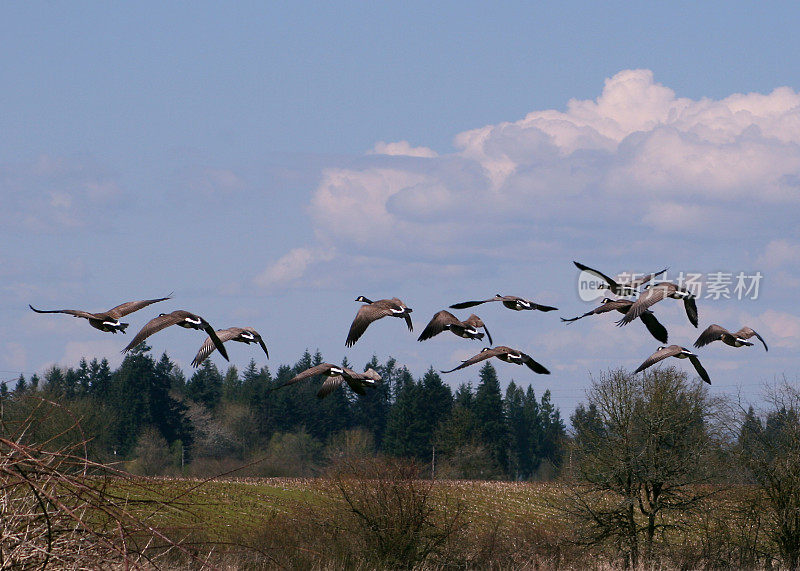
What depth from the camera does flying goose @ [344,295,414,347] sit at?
49.4ft

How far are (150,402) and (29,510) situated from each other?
91.9 metres

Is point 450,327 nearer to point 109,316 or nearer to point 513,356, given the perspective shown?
point 513,356

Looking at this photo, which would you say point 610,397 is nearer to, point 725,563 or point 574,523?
point 574,523

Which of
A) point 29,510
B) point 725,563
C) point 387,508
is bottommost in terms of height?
point 725,563

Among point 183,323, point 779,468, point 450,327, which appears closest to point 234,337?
point 183,323

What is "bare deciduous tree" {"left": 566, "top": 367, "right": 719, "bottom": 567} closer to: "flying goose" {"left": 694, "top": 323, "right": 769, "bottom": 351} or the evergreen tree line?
"flying goose" {"left": 694, "top": 323, "right": 769, "bottom": 351}

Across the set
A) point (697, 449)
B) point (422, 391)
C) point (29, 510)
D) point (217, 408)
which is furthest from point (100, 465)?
point (217, 408)

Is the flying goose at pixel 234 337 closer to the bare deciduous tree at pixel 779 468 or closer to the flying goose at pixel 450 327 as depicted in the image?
the flying goose at pixel 450 327

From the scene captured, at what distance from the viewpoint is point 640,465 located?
3769 centimetres

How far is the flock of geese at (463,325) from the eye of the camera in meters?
14.0

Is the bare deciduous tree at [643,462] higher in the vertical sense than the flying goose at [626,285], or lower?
lower

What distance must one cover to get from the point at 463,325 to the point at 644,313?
3158 mm

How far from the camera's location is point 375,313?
15.7 metres

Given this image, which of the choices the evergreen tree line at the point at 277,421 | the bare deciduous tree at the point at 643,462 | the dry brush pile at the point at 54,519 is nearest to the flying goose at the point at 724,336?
→ the dry brush pile at the point at 54,519
